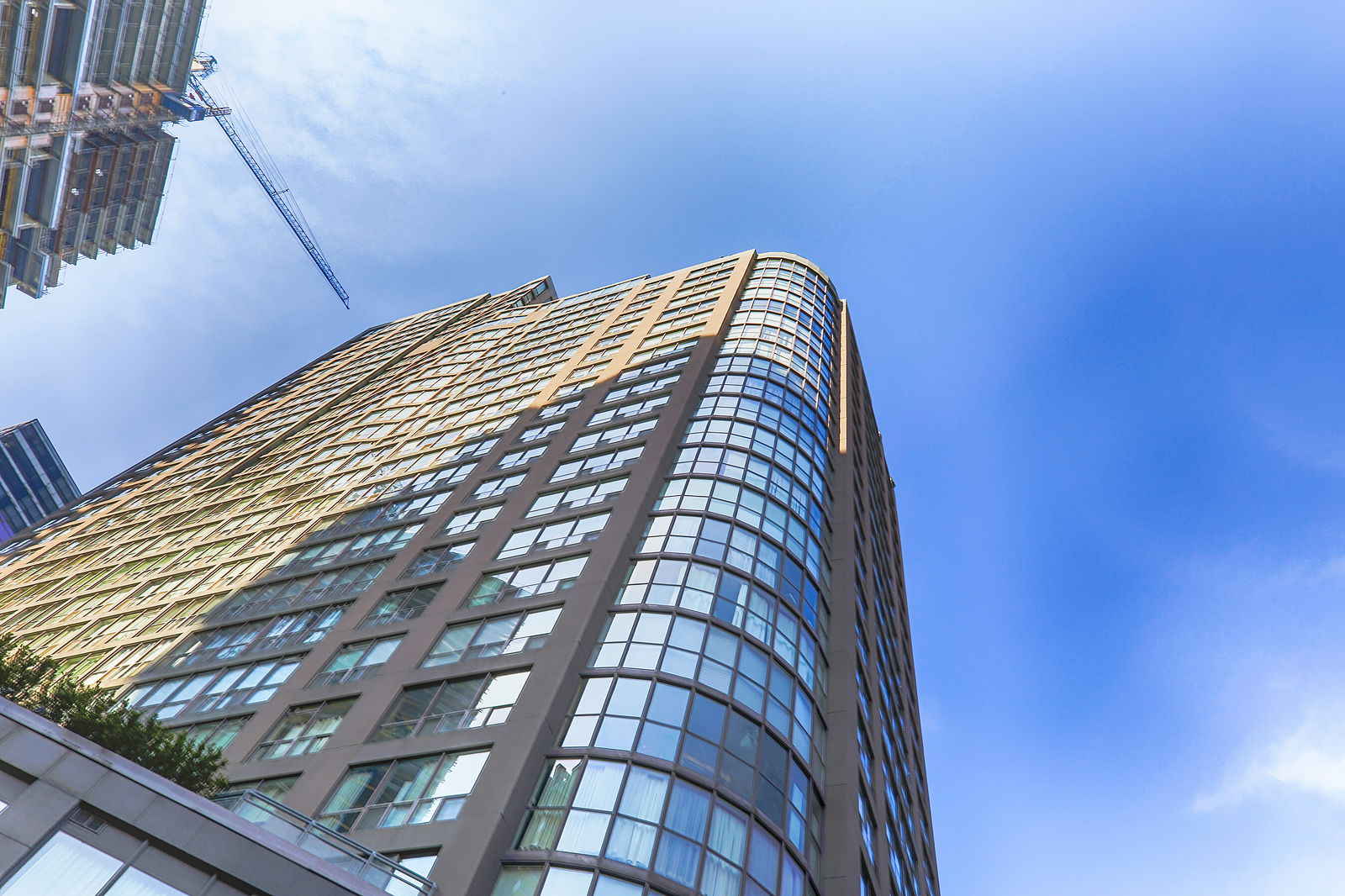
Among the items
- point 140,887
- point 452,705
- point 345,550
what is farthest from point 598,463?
point 140,887

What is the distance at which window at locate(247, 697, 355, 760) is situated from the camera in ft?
95.9

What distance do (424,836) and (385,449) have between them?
38168 millimetres

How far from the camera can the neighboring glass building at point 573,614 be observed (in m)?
24.1

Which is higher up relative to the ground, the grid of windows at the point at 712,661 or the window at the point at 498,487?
the window at the point at 498,487

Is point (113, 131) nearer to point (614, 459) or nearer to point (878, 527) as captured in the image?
point (614, 459)

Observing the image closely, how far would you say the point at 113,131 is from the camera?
70.1m

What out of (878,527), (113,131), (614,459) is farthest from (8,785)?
(113,131)

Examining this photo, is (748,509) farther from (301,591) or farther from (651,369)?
(301,591)

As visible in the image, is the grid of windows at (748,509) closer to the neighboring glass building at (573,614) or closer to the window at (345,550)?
the neighboring glass building at (573,614)

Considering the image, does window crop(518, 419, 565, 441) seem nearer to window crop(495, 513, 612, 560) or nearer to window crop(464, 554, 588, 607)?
window crop(495, 513, 612, 560)

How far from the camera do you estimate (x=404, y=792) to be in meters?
25.2

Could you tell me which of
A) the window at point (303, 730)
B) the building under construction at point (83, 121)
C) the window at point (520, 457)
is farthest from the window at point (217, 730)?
the building under construction at point (83, 121)

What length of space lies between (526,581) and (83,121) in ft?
180

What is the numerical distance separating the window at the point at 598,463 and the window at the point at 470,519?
Result: 10.3 ft
